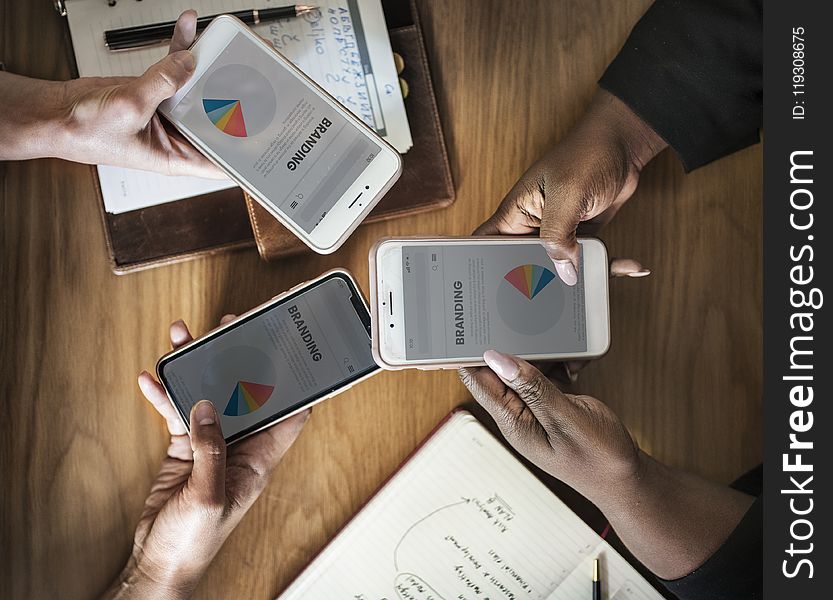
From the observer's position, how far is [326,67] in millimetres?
755

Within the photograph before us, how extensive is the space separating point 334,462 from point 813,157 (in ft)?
1.82

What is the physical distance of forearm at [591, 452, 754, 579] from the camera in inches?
26.7

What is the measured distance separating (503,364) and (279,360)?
228 millimetres

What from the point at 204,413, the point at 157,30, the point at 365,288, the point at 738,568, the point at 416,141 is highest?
the point at 157,30

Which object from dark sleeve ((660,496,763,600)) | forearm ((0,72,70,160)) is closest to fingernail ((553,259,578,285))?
dark sleeve ((660,496,763,600))

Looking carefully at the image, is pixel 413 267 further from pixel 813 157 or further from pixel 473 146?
pixel 813 157

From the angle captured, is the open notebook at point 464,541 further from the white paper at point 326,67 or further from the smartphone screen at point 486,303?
the white paper at point 326,67

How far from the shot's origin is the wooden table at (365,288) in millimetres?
749

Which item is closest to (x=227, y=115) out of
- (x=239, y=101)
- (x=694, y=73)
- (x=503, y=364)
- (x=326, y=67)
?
(x=239, y=101)

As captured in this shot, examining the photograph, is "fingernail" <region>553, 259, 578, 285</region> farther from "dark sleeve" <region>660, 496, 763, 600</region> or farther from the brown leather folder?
"dark sleeve" <region>660, 496, 763, 600</region>

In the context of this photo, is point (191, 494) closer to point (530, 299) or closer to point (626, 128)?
point (530, 299)

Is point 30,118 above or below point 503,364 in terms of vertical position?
above

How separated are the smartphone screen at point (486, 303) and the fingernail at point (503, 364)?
5 centimetres

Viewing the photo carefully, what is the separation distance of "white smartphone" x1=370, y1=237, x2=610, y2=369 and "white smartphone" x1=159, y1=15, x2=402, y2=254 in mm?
68
